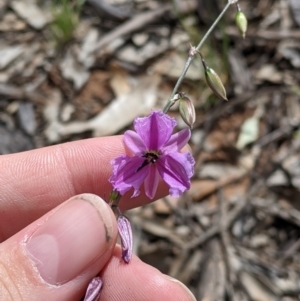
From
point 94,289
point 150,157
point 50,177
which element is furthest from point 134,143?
point 50,177

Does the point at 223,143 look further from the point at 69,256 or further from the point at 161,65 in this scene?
the point at 69,256

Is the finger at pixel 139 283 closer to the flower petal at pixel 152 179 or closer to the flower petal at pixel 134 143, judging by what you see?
the flower petal at pixel 152 179

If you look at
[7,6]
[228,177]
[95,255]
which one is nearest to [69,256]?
[95,255]

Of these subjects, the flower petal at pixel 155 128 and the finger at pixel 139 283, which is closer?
the flower petal at pixel 155 128

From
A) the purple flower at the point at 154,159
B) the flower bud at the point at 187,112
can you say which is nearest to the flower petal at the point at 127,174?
the purple flower at the point at 154,159

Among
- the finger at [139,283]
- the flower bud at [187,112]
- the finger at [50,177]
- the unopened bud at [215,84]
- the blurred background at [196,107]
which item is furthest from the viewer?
the blurred background at [196,107]

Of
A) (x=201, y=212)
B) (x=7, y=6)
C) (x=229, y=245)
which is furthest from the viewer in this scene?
(x=7, y=6)

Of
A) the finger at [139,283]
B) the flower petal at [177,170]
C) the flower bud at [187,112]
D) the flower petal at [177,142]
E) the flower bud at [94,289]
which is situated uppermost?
the flower bud at [187,112]

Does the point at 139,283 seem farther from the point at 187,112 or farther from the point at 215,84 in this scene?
the point at 215,84
